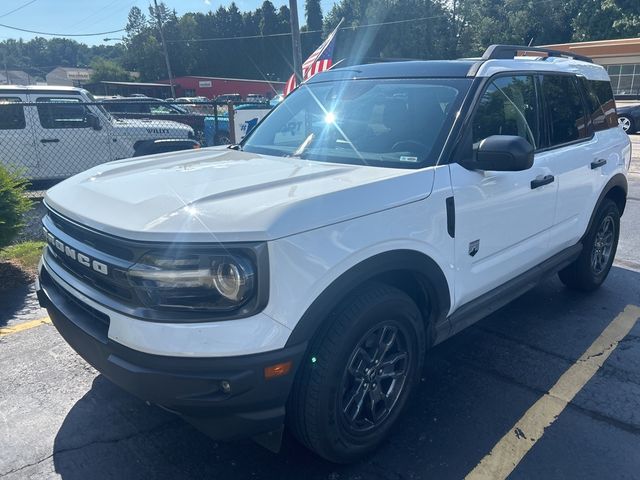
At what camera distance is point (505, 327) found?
13.6ft

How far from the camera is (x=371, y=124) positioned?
3215 millimetres

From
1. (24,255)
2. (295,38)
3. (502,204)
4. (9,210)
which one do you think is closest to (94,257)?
(502,204)

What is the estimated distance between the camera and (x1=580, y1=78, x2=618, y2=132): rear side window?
4348 millimetres

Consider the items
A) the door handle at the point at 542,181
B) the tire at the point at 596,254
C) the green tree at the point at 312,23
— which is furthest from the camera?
the green tree at the point at 312,23

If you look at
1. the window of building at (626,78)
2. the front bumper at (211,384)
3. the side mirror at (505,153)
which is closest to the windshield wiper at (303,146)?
the side mirror at (505,153)

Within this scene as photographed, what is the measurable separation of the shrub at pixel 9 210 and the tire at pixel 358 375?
404 centimetres

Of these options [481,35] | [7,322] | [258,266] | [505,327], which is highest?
[481,35]

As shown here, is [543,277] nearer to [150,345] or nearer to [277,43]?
[150,345]

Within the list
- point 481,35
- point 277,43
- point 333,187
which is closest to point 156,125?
point 333,187

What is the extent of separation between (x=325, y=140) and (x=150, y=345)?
69.1 inches

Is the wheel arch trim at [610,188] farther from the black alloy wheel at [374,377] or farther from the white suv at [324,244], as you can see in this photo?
the black alloy wheel at [374,377]

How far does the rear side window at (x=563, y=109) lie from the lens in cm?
379

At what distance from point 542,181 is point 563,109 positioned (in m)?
0.86

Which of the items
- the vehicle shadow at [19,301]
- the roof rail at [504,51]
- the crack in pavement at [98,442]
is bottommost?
the crack in pavement at [98,442]
